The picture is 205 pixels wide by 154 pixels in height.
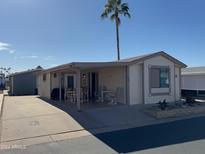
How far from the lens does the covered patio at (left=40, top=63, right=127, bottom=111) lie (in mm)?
14586

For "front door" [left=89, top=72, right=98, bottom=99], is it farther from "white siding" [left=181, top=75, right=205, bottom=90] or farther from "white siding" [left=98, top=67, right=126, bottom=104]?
"white siding" [left=181, top=75, right=205, bottom=90]

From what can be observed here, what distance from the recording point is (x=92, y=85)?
1883 centimetres

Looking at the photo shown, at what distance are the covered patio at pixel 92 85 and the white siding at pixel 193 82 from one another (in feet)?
30.7

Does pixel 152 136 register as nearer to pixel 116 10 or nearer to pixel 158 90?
pixel 158 90

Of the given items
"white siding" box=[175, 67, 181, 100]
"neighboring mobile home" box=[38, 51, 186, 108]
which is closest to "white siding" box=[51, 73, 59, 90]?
"neighboring mobile home" box=[38, 51, 186, 108]

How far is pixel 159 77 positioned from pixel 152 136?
7739mm

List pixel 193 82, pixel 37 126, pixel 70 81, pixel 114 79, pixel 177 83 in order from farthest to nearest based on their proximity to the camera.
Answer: pixel 193 82 → pixel 70 81 → pixel 177 83 → pixel 114 79 → pixel 37 126

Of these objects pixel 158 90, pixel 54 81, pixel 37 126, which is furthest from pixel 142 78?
pixel 54 81

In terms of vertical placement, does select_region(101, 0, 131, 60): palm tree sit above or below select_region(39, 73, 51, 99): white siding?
above

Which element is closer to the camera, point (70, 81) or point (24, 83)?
point (70, 81)

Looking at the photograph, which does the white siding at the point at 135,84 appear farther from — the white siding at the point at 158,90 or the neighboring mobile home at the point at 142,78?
the white siding at the point at 158,90

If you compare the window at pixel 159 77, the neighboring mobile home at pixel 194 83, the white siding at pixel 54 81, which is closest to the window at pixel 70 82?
the white siding at pixel 54 81

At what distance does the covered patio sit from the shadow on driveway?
5.25 m

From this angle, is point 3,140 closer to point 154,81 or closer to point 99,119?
point 99,119
